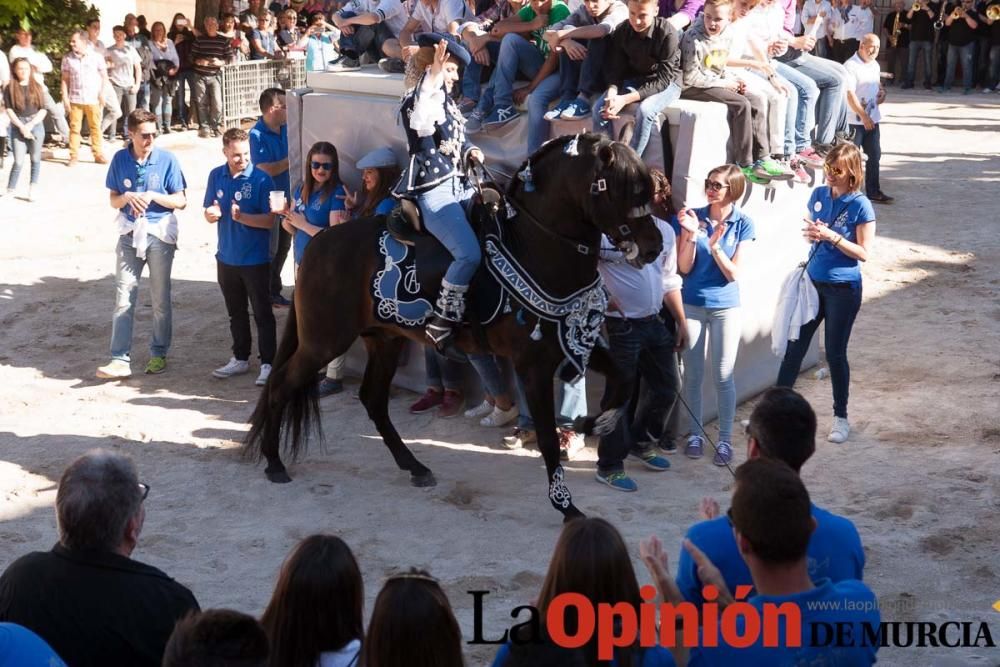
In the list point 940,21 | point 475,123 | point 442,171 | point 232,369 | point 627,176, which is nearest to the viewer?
point 627,176

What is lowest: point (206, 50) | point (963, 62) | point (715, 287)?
point (715, 287)

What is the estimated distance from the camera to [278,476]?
292 inches

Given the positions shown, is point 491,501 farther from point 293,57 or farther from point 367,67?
point 293,57

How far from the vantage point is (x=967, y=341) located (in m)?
9.55

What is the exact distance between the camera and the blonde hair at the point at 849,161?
7.35 meters

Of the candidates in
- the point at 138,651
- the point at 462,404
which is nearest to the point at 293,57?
the point at 462,404

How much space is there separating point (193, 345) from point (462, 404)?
2701 mm

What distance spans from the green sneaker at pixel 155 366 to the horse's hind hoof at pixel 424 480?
2943 millimetres

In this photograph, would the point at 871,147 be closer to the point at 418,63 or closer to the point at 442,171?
the point at 442,171

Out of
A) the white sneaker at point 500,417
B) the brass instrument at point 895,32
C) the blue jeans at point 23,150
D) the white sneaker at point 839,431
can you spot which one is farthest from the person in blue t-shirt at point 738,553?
the brass instrument at point 895,32

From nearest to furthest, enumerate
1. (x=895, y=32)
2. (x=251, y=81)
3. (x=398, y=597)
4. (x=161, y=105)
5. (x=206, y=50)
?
(x=398, y=597) < (x=206, y=50) < (x=161, y=105) < (x=251, y=81) < (x=895, y=32)

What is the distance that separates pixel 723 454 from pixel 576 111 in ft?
7.74

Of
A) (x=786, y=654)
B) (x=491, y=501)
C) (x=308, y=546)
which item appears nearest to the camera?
(x=786, y=654)

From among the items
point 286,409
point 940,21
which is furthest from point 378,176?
point 940,21
